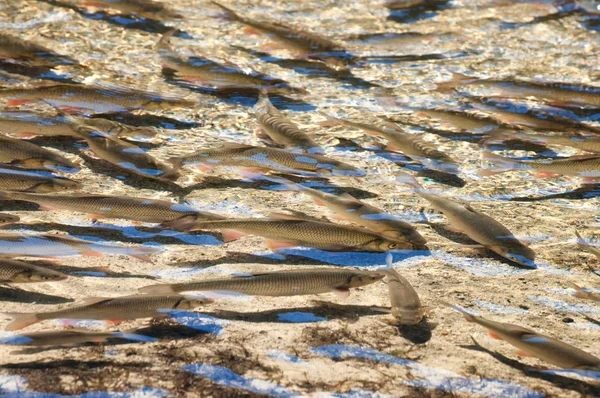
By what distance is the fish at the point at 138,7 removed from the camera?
340 inches

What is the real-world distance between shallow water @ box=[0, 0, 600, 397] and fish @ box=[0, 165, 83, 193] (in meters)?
0.15

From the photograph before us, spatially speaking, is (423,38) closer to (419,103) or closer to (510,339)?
(419,103)

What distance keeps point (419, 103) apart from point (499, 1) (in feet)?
11.8

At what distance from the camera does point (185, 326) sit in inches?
156

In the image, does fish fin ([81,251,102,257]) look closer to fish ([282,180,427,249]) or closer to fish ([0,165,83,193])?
fish ([0,165,83,193])

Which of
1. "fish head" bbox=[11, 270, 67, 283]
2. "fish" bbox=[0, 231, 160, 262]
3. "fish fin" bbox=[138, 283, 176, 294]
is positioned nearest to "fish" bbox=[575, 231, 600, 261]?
"fish fin" bbox=[138, 283, 176, 294]

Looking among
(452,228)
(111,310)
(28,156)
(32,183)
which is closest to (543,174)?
(452,228)

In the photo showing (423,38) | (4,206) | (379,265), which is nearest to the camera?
(379,265)

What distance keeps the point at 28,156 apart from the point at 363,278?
2.86 metres

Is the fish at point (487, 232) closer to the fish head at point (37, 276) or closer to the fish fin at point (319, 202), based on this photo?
the fish fin at point (319, 202)

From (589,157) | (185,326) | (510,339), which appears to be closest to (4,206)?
(185,326)

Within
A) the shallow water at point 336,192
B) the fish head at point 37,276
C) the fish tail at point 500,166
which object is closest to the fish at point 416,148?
the shallow water at point 336,192

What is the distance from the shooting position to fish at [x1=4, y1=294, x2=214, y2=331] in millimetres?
3779

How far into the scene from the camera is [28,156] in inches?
217
